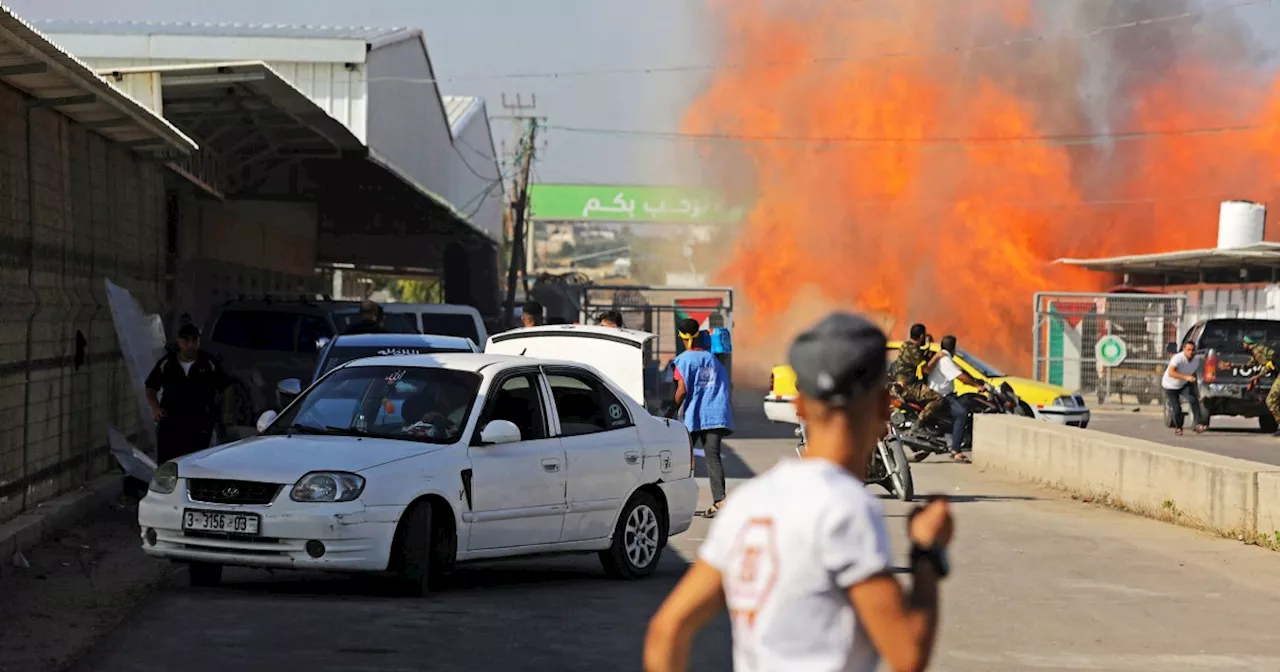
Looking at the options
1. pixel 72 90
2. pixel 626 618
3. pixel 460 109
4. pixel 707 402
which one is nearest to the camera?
pixel 626 618

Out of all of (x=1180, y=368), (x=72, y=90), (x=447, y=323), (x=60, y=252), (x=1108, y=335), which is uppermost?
(x=72, y=90)

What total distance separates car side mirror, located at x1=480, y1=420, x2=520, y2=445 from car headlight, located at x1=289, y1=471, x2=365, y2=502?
3.07ft

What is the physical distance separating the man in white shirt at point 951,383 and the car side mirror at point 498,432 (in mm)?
11363

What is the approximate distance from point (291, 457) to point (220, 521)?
55cm

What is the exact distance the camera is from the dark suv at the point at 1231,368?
99.3 ft

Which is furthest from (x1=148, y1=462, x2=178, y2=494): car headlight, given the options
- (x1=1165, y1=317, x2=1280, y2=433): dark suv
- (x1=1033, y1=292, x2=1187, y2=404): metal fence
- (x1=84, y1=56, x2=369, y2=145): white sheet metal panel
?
(x1=84, y1=56, x2=369, y2=145): white sheet metal panel

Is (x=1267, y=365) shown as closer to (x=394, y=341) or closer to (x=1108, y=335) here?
(x=1108, y=335)

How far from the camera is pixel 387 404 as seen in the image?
37.5 feet

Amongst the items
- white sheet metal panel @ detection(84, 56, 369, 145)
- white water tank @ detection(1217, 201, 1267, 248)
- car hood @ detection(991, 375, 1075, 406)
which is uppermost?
white sheet metal panel @ detection(84, 56, 369, 145)

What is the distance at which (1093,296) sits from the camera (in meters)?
40.4

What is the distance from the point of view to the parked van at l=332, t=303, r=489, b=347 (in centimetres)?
2641

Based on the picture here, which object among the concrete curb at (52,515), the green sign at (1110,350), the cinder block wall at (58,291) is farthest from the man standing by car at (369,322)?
the green sign at (1110,350)

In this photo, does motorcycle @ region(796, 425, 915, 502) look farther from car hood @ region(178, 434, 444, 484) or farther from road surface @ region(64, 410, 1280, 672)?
car hood @ region(178, 434, 444, 484)

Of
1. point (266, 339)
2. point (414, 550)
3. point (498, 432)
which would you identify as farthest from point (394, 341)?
point (414, 550)
